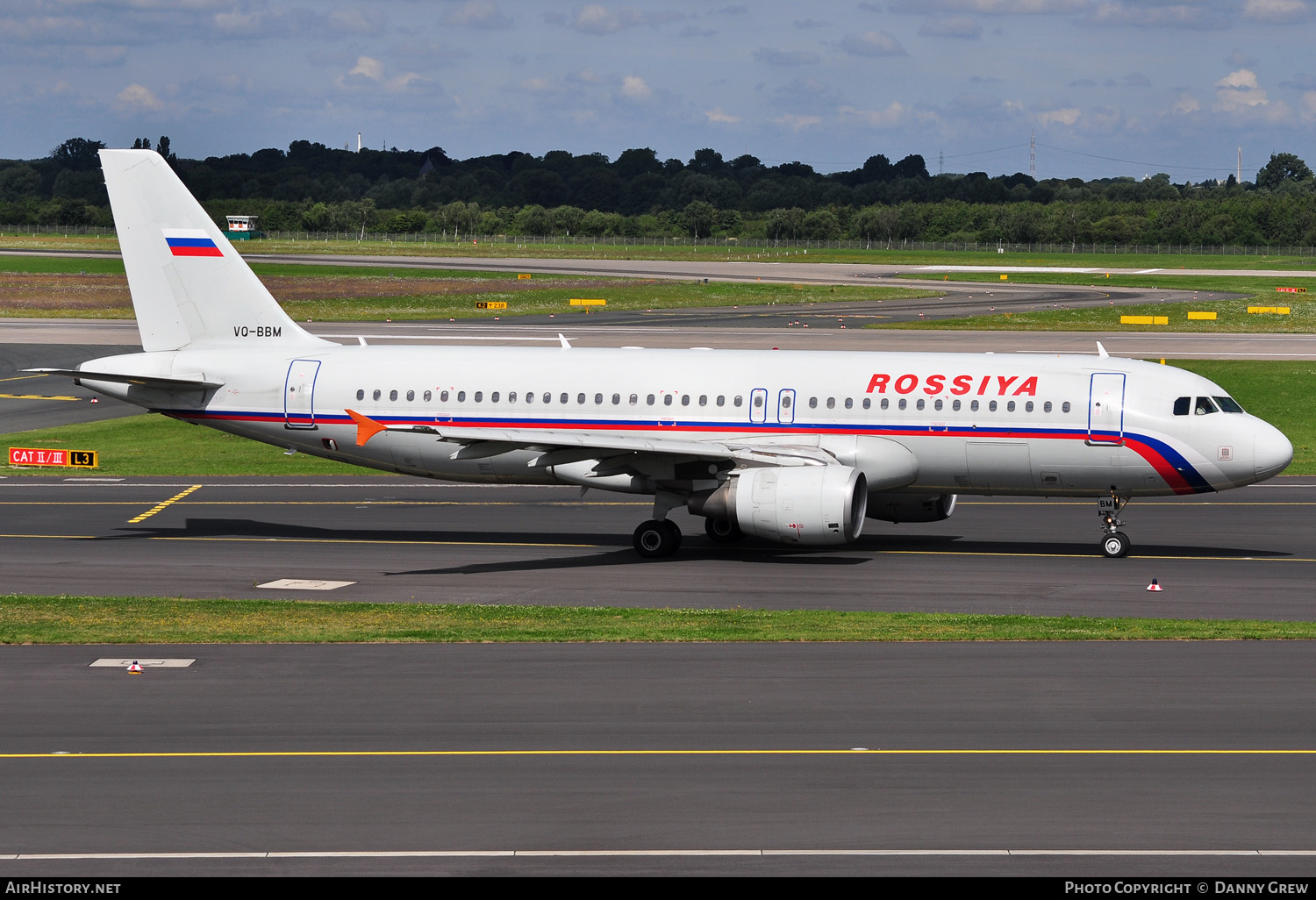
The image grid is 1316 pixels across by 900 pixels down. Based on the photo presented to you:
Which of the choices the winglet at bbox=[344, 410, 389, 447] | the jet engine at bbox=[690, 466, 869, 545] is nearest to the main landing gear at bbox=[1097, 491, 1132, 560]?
the jet engine at bbox=[690, 466, 869, 545]

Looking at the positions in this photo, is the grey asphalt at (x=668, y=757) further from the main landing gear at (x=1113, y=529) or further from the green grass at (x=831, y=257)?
the green grass at (x=831, y=257)

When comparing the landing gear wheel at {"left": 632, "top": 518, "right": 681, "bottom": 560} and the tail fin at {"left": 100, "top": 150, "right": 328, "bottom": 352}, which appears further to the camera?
the tail fin at {"left": 100, "top": 150, "right": 328, "bottom": 352}

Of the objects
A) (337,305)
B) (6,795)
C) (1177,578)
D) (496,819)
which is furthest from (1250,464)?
(337,305)

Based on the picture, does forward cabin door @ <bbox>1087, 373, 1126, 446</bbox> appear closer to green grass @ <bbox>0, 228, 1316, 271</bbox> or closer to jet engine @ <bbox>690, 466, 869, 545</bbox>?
jet engine @ <bbox>690, 466, 869, 545</bbox>

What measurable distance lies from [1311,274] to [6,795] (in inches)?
5822

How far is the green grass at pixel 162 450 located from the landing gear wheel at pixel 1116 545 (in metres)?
21.7

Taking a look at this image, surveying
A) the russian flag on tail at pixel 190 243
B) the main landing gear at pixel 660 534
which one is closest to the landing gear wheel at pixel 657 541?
the main landing gear at pixel 660 534

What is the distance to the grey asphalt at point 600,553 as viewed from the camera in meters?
28.0

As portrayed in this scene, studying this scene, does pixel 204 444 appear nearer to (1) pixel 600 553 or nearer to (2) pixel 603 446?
(1) pixel 600 553

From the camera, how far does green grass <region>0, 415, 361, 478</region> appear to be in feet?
148

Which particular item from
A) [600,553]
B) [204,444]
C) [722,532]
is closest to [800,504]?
[722,532]

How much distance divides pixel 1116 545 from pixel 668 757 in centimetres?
1780

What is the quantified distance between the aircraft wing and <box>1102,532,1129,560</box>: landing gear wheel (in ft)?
21.3

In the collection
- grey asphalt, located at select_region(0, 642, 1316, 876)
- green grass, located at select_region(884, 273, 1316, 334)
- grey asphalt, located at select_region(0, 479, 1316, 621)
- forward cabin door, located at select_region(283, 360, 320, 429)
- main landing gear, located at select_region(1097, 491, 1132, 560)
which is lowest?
A: grey asphalt, located at select_region(0, 479, 1316, 621)
